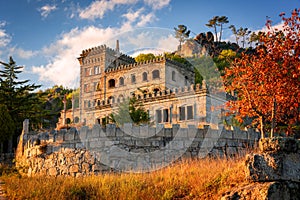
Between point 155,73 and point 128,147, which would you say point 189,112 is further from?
point 128,147

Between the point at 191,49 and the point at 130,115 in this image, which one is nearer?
the point at 130,115

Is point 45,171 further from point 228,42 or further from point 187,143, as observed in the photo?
point 228,42

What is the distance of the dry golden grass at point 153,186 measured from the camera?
275 inches

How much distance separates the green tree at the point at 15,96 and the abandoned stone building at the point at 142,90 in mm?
4954

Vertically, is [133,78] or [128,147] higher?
[133,78]

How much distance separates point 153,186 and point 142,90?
33.2 m

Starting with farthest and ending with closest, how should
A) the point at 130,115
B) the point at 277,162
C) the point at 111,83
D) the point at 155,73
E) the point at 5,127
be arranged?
the point at 111,83 → the point at 155,73 → the point at 130,115 → the point at 5,127 → the point at 277,162

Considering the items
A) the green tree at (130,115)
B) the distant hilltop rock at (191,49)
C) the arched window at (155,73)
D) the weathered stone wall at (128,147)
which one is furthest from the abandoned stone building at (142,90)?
the distant hilltop rock at (191,49)

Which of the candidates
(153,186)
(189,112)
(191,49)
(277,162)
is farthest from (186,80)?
(277,162)

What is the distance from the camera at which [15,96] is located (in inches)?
1187

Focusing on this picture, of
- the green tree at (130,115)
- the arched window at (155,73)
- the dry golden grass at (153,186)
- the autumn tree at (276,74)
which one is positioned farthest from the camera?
the arched window at (155,73)

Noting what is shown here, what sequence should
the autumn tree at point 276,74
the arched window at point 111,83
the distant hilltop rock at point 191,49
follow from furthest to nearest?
the distant hilltop rock at point 191,49 < the arched window at point 111,83 < the autumn tree at point 276,74

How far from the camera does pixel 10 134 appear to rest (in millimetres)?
24453

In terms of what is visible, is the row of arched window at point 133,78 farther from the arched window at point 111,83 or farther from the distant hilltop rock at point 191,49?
the distant hilltop rock at point 191,49
